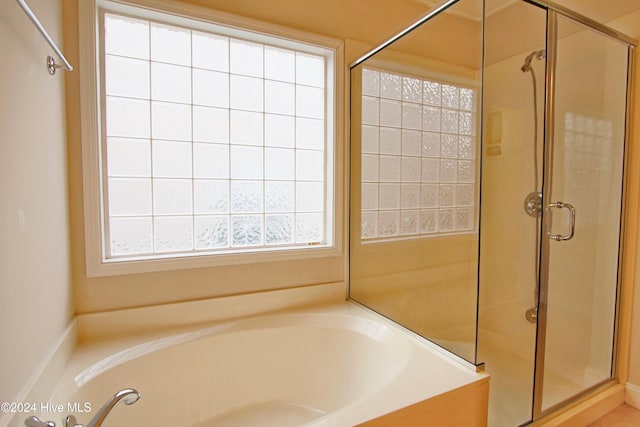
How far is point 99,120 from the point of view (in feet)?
4.77

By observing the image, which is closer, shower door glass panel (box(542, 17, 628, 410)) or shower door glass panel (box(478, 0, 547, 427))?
shower door glass panel (box(478, 0, 547, 427))

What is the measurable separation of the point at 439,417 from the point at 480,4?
1564 millimetres

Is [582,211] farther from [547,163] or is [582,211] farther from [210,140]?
[210,140]

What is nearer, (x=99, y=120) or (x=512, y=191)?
(x=99, y=120)

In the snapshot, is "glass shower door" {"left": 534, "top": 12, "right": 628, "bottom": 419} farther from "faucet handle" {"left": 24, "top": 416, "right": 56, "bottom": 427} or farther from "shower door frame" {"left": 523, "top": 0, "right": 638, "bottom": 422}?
"faucet handle" {"left": 24, "top": 416, "right": 56, "bottom": 427}

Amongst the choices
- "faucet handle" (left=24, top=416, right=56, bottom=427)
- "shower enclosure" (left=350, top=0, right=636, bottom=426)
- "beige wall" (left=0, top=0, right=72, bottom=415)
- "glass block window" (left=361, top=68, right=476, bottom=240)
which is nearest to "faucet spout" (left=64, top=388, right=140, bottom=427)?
"faucet handle" (left=24, top=416, right=56, bottom=427)

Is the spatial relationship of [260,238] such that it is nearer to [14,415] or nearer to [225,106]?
[225,106]

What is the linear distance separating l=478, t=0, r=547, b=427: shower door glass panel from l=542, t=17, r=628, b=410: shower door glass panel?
11 centimetres

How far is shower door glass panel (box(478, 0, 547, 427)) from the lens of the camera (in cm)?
151

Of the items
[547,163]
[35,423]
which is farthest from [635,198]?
[35,423]

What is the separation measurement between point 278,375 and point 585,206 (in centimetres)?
189

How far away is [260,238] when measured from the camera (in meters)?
1.86

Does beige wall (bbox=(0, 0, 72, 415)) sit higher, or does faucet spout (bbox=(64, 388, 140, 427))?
beige wall (bbox=(0, 0, 72, 415))

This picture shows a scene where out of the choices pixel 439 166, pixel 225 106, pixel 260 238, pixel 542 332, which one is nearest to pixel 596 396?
pixel 542 332
